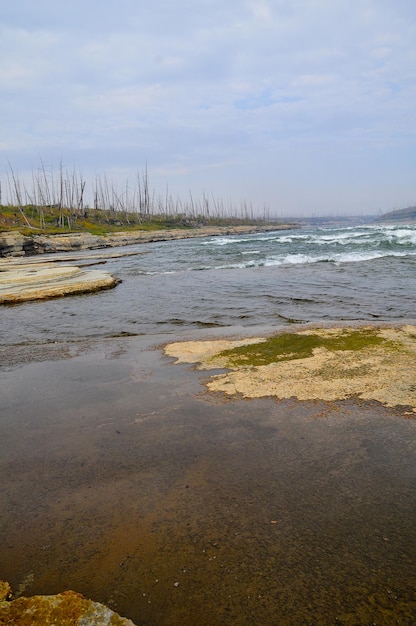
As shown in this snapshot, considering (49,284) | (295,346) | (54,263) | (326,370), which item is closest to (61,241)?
(54,263)

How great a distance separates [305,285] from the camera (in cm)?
1708

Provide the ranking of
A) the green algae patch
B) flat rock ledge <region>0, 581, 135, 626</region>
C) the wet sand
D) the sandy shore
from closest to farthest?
flat rock ledge <region>0, 581, 135, 626</region> → the wet sand → the sandy shore → the green algae patch

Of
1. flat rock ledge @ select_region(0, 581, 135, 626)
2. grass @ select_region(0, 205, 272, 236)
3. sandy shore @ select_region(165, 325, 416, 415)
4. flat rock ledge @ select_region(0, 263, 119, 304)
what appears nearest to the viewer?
flat rock ledge @ select_region(0, 581, 135, 626)

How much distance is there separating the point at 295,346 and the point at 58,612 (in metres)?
6.48

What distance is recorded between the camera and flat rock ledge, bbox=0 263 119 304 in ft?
53.3

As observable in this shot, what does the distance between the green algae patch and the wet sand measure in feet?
5.88

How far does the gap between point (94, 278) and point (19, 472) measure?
50.4 feet

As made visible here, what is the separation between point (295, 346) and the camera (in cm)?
813

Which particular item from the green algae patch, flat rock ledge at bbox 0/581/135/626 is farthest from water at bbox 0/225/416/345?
flat rock ledge at bbox 0/581/135/626

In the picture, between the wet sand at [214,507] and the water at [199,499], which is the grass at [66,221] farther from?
the wet sand at [214,507]

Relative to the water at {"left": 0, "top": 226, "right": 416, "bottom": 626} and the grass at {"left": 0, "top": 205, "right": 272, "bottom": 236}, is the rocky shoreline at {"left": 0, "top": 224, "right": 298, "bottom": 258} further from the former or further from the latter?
the water at {"left": 0, "top": 226, "right": 416, "bottom": 626}

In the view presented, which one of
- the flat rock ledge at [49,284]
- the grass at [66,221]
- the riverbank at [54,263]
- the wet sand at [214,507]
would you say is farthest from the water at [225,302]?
the grass at [66,221]

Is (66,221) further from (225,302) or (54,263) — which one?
(225,302)

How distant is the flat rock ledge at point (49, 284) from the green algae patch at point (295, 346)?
11.1 metres
